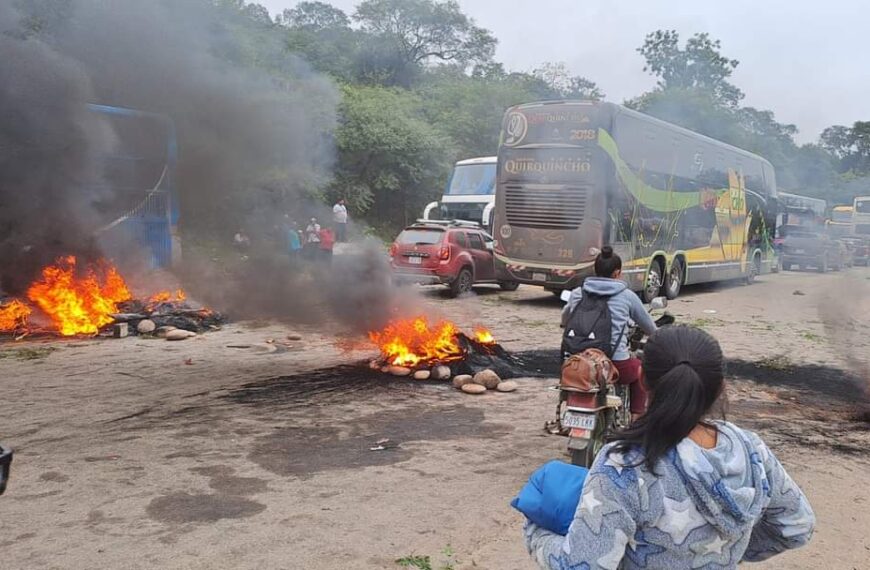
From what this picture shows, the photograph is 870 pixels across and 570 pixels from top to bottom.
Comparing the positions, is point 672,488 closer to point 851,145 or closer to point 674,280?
point 674,280

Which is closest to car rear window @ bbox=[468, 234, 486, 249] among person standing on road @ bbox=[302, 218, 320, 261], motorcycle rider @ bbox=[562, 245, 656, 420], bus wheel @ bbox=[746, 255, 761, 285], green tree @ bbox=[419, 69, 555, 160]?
person standing on road @ bbox=[302, 218, 320, 261]

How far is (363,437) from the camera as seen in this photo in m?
5.46

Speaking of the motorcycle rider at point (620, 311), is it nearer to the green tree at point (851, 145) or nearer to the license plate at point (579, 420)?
the license plate at point (579, 420)

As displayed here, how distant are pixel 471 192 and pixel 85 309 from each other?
13482 mm

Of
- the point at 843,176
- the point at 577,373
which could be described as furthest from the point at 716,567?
the point at 843,176

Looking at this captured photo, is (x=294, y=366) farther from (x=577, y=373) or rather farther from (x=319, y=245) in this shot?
(x=319, y=245)

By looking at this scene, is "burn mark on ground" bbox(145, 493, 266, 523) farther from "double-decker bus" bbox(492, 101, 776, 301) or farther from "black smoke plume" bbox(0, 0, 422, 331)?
"double-decker bus" bbox(492, 101, 776, 301)

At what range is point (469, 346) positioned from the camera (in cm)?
805

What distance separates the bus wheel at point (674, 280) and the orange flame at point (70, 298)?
11.1 m

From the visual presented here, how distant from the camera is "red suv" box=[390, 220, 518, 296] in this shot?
1472 cm

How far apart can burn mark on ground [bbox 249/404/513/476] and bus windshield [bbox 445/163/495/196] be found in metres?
15.8

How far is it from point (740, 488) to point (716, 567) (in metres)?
0.21

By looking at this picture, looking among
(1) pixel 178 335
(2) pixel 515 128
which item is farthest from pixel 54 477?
(2) pixel 515 128

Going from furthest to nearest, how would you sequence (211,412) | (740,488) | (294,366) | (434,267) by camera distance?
(434,267)
(294,366)
(211,412)
(740,488)
